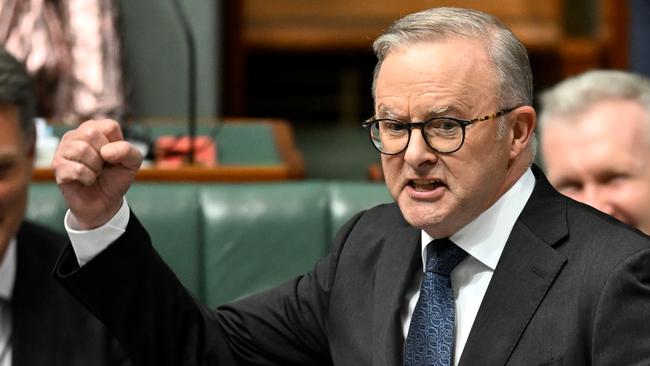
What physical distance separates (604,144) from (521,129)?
57 centimetres

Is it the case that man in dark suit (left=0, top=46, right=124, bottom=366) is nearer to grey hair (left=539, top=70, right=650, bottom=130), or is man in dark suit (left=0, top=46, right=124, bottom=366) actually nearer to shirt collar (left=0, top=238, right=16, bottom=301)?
shirt collar (left=0, top=238, right=16, bottom=301)

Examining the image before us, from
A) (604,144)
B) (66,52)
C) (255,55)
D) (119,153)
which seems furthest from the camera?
(255,55)

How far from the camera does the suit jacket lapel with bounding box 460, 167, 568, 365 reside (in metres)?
1.34

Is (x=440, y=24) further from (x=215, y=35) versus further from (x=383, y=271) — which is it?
(x=215, y=35)

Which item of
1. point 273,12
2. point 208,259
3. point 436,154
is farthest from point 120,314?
point 273,12

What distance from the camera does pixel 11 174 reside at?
71.9 inches

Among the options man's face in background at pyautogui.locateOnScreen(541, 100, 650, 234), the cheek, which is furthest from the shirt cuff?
man's face in background at pyautogui.locateOnScreen(541, 100, 650, 234)

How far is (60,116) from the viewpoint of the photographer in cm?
342

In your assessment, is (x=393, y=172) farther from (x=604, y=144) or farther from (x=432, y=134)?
(x=604, y=144)

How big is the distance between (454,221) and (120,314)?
16.4 inches

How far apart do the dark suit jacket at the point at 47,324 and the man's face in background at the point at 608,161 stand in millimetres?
756

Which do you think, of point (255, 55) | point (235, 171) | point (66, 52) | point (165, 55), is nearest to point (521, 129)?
point (235, 171)

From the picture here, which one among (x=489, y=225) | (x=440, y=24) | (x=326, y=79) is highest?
(x=440, y=24)

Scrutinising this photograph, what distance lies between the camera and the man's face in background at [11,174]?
1.82m
